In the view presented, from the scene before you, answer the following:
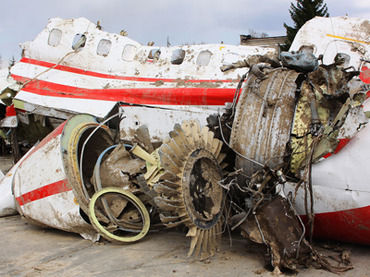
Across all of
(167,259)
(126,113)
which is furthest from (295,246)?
(126,113)

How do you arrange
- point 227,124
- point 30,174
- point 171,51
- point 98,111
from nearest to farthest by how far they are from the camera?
point 227,124 → point 30,174 → point 98,111 → point 171,51

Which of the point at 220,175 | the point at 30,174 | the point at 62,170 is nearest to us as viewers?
the point at 220,175

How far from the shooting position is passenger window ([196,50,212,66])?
7648mm

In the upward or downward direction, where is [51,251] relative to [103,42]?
downward

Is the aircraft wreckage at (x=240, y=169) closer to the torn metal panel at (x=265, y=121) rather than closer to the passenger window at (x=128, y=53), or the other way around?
the torn metal panel at (x=265, y=121)

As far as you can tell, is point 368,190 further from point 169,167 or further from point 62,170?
point 62,170

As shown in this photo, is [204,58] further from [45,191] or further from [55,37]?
[45,191]

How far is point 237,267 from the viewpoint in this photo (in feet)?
11.3

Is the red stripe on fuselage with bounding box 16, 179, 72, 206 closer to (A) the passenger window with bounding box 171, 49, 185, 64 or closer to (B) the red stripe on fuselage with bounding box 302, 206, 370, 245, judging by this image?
(B) the red stripe on fuselage with bounding box 302, 206, 370, 245

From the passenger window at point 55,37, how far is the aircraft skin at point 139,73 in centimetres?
3

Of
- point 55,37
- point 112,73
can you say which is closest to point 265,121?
point 112,73

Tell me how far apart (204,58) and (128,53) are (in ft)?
5.65

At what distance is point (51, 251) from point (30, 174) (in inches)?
45.3

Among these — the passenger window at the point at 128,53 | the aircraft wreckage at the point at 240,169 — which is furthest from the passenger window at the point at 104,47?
the aircraft wreckage at the point at 240,169
